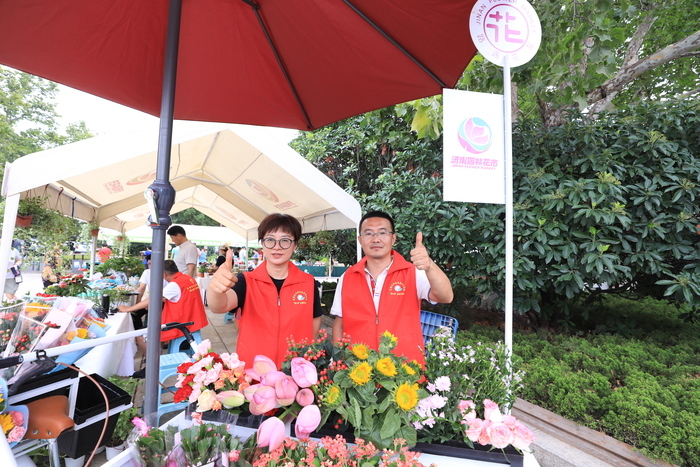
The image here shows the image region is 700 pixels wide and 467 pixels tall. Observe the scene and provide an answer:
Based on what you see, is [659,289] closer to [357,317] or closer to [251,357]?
[357,317]

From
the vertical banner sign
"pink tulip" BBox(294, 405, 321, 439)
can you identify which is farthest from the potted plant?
the vertical banner sign

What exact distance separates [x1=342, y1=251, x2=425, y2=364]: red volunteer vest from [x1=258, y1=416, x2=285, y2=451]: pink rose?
998mm

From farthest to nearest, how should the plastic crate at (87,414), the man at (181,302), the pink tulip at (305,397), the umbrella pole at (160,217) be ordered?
the man at (181,302) < the plastic crate at (87,414) < the umbrella pole at (160,217) < the pink tulip at (305,397)

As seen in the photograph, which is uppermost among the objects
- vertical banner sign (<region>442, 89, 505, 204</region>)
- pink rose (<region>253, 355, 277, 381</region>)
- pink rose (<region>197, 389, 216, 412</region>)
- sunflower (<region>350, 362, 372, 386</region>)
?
vertical banner sign (<region>442, 89, 505, 204</region>)

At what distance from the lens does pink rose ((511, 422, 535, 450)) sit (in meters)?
0.92

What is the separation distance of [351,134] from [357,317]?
5.94m

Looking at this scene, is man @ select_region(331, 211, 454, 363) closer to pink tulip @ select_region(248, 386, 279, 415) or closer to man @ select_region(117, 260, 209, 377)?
pink tulip @ select_region(248, 386, 279, 415)

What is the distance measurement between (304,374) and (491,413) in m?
0.55

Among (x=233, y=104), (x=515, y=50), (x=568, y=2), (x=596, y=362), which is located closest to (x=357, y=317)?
(x=233, y=104)

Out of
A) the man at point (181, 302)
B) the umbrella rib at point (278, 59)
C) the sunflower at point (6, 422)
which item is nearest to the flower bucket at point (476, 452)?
the sunflower at point (6, 422)

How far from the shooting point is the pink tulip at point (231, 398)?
0.96 meters

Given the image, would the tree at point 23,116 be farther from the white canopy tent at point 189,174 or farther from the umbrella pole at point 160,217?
the umbrella pole at point 160,217

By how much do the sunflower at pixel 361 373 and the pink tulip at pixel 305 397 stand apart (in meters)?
0.14

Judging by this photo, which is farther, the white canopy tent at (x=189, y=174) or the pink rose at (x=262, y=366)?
the white canopy tent at (x=189, y=174)
